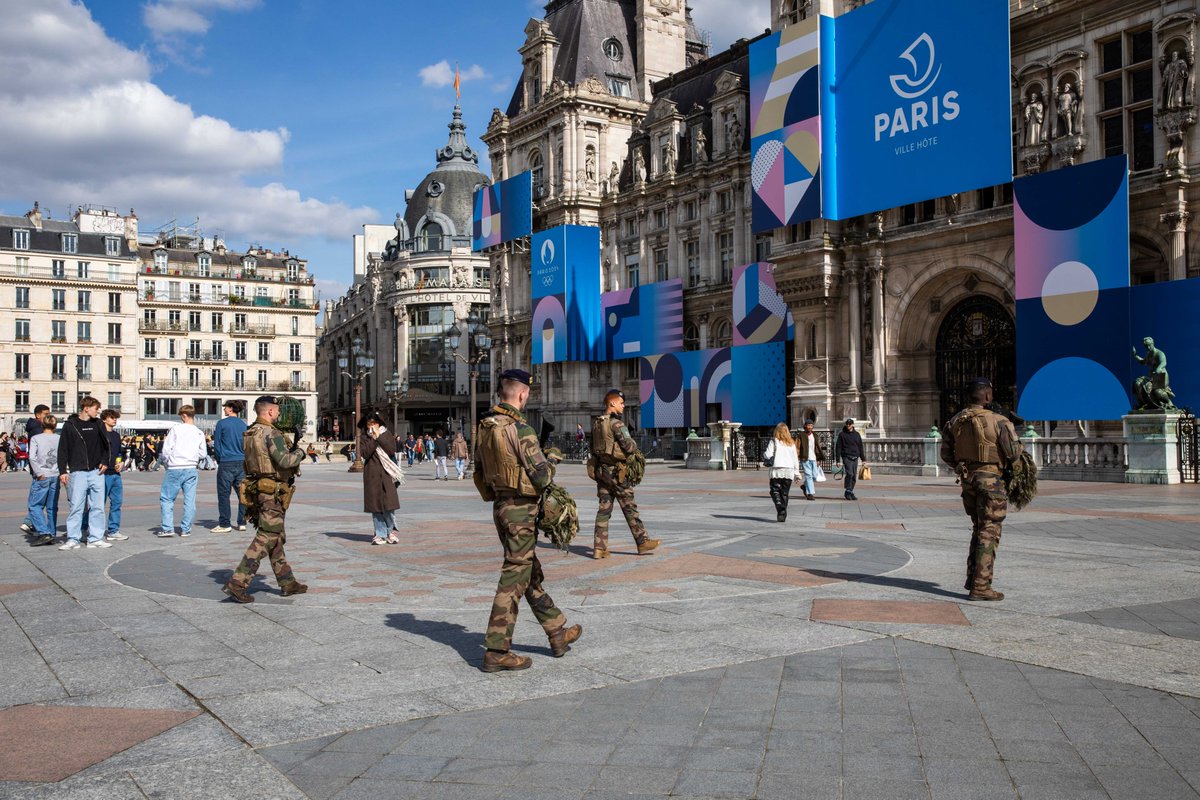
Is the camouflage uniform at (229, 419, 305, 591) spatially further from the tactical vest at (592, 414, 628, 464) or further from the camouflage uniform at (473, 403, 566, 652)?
the tactical vest at (592, 414, 628, 464)

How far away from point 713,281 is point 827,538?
112ft

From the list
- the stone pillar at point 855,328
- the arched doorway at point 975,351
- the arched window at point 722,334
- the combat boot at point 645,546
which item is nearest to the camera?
the combat boot at point 645,546

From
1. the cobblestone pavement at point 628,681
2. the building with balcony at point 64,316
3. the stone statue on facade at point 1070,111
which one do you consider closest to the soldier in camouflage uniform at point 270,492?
the cobblestone pavement at point 628,681

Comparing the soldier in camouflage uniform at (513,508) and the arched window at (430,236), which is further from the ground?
the arched window at (430,236)

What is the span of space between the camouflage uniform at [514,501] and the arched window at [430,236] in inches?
3450

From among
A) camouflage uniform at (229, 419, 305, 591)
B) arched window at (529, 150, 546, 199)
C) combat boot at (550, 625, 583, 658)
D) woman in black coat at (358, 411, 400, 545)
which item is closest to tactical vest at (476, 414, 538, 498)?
combat boot at (550, 625, 583, 658)

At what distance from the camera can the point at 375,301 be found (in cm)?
9919

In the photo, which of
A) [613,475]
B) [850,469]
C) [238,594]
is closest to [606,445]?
[613,475]

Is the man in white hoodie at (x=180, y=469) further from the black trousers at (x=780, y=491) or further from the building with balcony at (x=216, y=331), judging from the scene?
the building with balcony at (x=216, y=331)

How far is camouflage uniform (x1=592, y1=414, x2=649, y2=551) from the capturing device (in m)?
11.9

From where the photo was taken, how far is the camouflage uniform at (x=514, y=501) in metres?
6.57

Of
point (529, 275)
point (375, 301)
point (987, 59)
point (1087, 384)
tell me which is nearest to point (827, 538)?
point (1087, 384)

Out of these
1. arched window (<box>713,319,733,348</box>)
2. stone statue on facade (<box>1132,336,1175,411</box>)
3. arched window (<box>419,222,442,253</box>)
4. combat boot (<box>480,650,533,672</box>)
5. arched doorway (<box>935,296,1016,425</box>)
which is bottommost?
combat boot (<box>480,650,533,672</box>)

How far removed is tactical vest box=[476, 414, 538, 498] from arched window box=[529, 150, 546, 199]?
49796 millimetres
